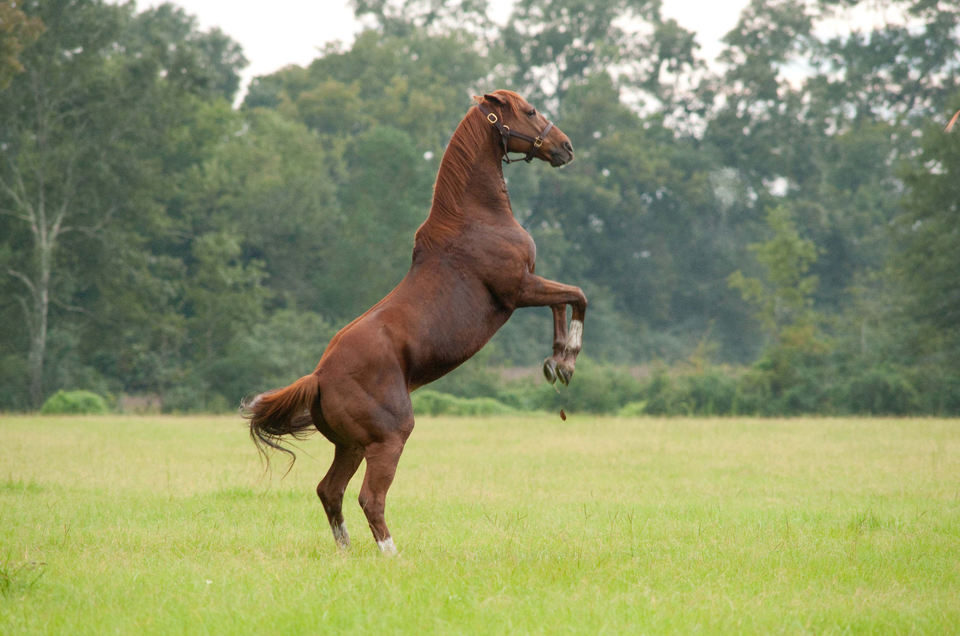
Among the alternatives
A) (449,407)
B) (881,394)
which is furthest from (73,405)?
(881,394)

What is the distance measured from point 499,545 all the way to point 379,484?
47.9 inches

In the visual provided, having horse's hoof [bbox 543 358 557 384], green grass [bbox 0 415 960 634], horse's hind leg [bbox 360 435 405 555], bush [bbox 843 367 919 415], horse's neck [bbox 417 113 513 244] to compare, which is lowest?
bush [bbox 843 367 919 415]

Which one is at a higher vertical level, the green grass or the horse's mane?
the horse's mane

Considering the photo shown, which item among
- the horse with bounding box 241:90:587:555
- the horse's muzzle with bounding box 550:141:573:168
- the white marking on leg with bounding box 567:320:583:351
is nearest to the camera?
the horse with bounding box 241:90:587:555

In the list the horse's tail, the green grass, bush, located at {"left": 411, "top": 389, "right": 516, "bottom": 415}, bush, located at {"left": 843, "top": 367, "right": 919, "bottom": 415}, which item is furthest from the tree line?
the horse's tail

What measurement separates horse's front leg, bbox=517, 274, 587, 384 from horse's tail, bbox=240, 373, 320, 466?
5.14 ft

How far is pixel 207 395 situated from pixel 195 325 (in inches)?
134

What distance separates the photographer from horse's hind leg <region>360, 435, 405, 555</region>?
6855mm

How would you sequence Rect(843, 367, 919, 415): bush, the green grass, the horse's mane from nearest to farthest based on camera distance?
the green grass → the horse's mane → Rect(843, 367, 919, 415): bush

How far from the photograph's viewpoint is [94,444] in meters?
17.4

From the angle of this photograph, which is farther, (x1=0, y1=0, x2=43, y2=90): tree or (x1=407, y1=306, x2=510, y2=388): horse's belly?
(x1=0, y1=0, x2=43, y2=90): tree

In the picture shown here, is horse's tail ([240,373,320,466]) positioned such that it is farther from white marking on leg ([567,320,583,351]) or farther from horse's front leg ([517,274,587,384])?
white marking on leg ([567,320,583,351])

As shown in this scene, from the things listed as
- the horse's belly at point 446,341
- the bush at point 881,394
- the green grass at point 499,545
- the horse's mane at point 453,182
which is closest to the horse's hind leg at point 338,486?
the green grass at point 499,545

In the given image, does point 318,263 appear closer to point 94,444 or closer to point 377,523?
point 94,444
